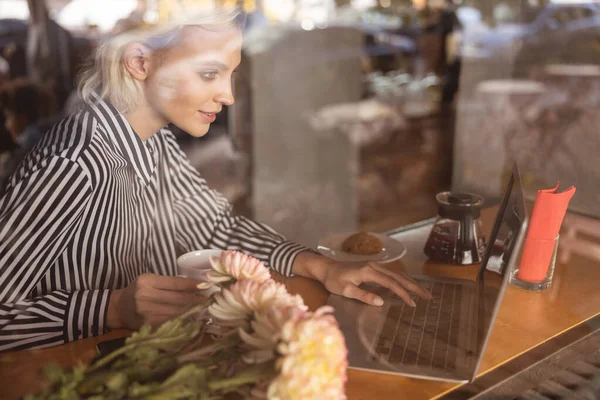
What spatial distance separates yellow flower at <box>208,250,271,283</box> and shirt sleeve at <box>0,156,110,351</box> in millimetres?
309

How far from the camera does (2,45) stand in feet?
8.20

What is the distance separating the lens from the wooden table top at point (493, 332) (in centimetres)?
89

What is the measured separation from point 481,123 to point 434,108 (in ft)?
2.82

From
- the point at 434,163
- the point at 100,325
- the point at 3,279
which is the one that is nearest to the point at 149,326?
the point at 100,325

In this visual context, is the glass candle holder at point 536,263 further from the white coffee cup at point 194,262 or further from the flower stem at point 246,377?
the flower stem at point 246,377

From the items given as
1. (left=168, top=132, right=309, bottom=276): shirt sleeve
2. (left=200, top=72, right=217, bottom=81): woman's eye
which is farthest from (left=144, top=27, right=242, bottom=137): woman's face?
(left=168, top=132, right=309, bottom=276): shirt sleeve

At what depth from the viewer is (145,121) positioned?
118 cm

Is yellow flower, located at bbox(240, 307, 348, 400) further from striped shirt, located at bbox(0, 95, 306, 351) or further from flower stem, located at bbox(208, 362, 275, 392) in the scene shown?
striped shirt, located at bbox(0, 95, 306, 351)

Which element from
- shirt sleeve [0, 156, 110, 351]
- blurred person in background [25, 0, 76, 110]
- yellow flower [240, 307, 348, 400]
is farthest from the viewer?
blurred person in background [25, 0, 76, 110]

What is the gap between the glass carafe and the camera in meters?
1.32

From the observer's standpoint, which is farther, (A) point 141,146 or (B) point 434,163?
(B) point 434,163

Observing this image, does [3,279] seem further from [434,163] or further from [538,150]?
[434,163]

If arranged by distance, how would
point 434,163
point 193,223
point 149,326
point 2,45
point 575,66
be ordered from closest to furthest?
1. point 149,326
2. point 193,223
3. point 2,45
4. point 575,66
5. point 434,163

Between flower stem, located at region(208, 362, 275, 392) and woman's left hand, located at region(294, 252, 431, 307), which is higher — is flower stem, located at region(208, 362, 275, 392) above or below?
above
